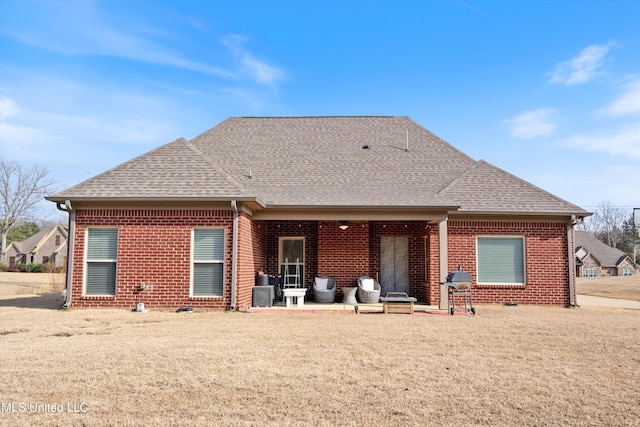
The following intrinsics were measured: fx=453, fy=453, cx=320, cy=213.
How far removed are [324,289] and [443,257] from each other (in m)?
3.76

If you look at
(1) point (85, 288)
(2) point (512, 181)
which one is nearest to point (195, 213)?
(1) point (85, 288)

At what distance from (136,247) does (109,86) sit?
7.09m

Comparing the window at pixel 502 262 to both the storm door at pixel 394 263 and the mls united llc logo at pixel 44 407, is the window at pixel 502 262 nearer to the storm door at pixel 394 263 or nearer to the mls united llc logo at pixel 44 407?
the storm door at pixel 394 263

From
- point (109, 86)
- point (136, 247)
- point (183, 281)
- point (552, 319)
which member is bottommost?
point (552, 319)

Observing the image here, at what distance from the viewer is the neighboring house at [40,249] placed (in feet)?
179

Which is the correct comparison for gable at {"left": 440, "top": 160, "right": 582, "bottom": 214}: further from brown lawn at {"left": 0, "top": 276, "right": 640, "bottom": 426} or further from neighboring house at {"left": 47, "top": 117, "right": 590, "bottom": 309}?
brown lawn at {"left": 0, "top": 276, "right": 640, "bottom": 426}

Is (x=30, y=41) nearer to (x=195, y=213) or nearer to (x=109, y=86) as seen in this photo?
(x=109, y=86)

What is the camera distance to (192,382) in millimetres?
4953

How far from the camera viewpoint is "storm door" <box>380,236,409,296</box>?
597 inches

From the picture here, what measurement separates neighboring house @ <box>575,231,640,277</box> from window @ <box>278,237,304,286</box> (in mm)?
46781

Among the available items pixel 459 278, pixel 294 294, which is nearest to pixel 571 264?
pixel 459 278

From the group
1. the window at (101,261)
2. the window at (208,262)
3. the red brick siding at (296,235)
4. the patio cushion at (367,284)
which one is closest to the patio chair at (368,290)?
the patio cushion at (367,284)

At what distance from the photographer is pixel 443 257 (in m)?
12.6

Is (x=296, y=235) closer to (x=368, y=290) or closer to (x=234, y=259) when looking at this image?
(x=368, y=290)
